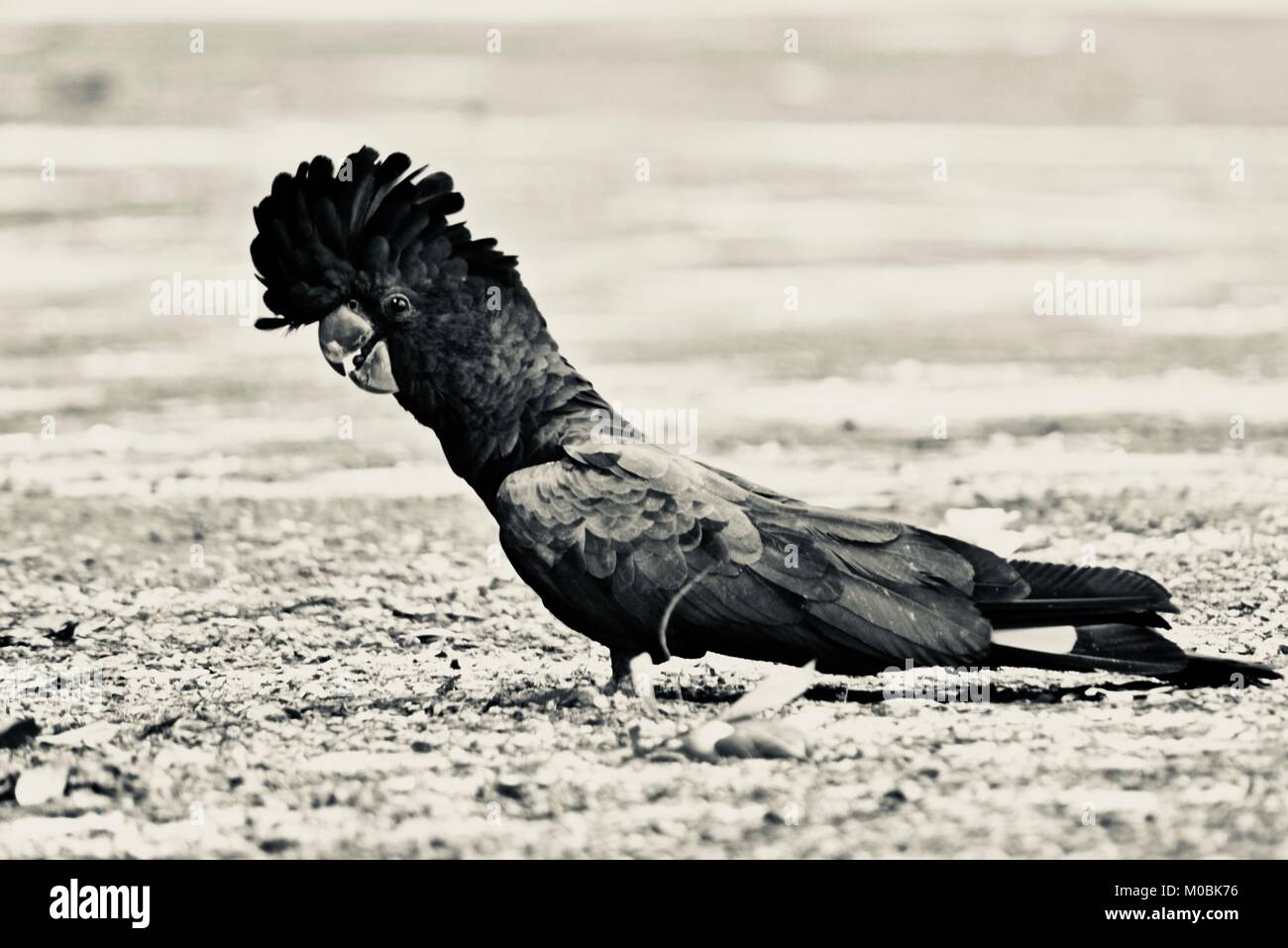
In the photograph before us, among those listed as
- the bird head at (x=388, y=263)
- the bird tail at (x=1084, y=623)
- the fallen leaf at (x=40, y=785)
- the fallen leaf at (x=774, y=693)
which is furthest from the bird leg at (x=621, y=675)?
the fallen leaf at (x=40, y=785)

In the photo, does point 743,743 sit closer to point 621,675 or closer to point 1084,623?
point 621,675

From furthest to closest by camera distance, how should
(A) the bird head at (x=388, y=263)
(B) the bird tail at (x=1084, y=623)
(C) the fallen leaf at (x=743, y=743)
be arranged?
(A) the bird head at (x=388, y=263) → (B) the bird tail at (x=1084, y=623) → (C) the fallen leaf at (x=743, y=743)

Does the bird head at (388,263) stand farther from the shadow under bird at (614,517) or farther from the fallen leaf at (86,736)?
the fallen leaf at (86,736)

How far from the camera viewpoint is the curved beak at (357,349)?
627 cm

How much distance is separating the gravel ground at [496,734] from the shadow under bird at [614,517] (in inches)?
12.0

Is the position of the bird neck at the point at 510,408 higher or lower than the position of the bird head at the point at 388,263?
lower

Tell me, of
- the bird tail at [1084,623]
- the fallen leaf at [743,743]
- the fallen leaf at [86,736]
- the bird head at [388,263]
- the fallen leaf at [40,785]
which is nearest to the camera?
the fallen leaf at [40,785]

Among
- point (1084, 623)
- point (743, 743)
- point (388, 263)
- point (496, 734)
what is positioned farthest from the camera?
point (388, 263)

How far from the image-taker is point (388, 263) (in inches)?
244

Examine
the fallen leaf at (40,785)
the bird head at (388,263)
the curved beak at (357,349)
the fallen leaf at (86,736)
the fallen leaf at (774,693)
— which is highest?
the bird head at (388,263)

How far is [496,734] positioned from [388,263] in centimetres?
162

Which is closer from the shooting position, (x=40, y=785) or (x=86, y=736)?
(x=40, y=785)

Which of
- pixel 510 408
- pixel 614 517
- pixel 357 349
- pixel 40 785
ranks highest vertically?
pixel 357 349

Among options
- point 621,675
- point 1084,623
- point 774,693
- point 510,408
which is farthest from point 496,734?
point 1084,623
